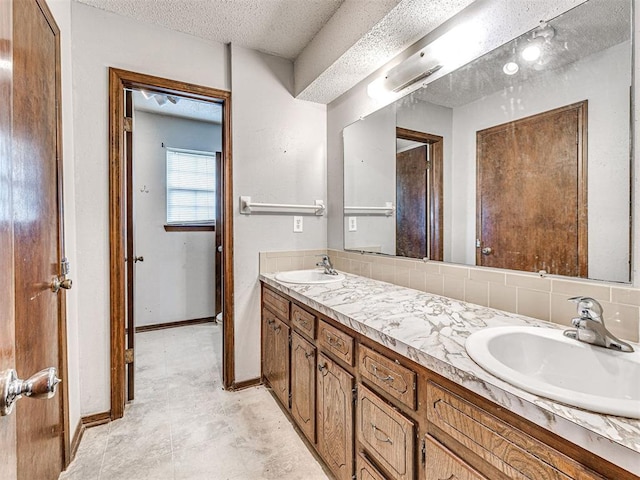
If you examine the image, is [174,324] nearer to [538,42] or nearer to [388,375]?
[388,375]

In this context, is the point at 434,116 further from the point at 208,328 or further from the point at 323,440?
the point at 208,328

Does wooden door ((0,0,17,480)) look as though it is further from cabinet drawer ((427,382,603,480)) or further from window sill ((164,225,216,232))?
window sill ((164,225,216,232))

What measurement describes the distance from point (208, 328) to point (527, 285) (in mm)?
3353

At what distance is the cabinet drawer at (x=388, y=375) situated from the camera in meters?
1.01

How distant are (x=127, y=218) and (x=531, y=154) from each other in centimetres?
232

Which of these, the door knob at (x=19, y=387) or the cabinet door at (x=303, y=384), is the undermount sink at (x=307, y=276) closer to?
the cabinet door at (x=303, y=384)

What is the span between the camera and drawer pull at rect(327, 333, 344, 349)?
139cm

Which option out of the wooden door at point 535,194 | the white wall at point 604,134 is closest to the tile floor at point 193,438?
Answer: the wooden door at point 535,194

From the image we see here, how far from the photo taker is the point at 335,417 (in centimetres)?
143

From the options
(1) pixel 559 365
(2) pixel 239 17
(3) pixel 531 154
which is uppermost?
(2) pixel 239 17

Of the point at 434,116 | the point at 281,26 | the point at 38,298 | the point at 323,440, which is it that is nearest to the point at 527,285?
the point at 434,116

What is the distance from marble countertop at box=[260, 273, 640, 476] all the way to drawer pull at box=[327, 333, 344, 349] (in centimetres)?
9

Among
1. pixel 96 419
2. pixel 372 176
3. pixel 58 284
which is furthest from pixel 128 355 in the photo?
pixel 372 176

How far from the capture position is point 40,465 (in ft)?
4.21
